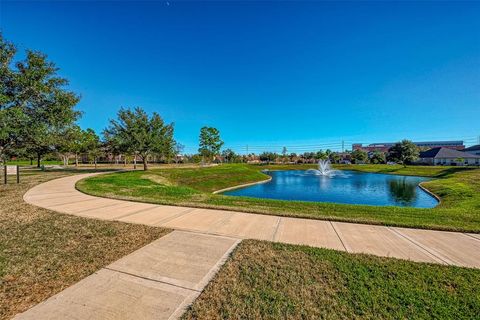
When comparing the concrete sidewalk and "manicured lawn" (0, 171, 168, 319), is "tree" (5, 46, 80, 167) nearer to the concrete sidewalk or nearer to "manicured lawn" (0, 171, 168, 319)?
"manicured lawn" (0, 171, 168, 319)

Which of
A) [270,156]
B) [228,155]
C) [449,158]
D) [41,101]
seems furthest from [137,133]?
[449,158]

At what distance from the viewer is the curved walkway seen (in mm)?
3928

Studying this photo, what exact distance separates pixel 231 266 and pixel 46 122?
10.5 meters

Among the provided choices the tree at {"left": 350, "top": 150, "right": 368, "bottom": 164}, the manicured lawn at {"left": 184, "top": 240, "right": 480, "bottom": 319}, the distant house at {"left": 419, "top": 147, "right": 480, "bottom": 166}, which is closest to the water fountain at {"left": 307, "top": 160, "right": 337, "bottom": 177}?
the manicured lawn at {"left": 184, "top": 240, "right": 480, "bottom": 319}

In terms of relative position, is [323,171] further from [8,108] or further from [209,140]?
[8,108]

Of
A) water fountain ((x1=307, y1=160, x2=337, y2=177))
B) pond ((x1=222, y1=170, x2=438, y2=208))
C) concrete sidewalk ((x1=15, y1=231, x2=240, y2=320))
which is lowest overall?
pond ((x1=222, y1=170, x2=438, y2=208))

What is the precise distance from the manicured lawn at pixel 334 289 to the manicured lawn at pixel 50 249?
76.0 inches

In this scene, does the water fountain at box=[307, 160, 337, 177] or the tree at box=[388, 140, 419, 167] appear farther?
the tree at box=[388, 140, 419, 167]

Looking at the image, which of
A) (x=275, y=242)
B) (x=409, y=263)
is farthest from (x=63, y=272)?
(x=409, y=263)

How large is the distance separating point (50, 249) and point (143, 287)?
2354 mm

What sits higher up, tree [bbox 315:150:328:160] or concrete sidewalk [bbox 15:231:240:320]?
tree [bbox 315:150:328:160]

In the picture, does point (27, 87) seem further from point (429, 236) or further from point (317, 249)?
point (429, 236)

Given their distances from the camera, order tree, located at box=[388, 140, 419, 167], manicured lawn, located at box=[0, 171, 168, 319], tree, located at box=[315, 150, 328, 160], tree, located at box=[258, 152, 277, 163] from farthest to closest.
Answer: tree, located at box=[258, 152, 277, 163] → tree, located at box=[315, 150, 328, 160] → tree, located at box=[388, 140, 419, 167] → manicured lawn, located at box=[0, 171, 168, 319]

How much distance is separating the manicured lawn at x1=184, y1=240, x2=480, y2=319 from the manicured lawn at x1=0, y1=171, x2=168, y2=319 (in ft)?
6.33
